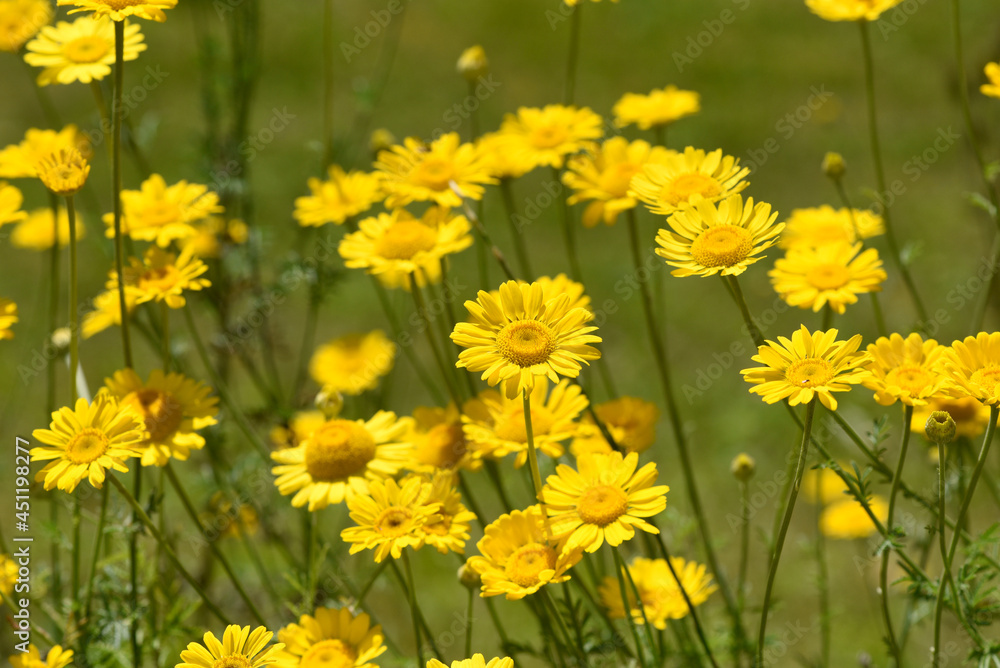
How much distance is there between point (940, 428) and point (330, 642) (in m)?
1.06

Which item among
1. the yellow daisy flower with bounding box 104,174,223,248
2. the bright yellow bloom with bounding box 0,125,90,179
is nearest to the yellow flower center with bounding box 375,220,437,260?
the yellow daisy flower with bounding box 104,174,223,248

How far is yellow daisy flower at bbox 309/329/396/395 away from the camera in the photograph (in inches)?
107

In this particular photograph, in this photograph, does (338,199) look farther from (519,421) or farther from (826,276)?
(826,276)

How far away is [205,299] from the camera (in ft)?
9.58

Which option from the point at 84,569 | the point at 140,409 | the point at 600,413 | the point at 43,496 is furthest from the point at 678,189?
the point at 84,569

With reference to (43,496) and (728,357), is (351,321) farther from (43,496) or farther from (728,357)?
(43,496)

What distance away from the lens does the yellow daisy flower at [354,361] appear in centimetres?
273

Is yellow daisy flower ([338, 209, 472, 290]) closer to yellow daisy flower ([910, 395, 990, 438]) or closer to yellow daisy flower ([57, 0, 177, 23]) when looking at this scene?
yellow daisy flower ([57, 0, 177, 23])

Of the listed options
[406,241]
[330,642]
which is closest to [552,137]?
[406,241]

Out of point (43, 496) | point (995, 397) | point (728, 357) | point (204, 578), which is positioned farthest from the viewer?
point (728, 357)

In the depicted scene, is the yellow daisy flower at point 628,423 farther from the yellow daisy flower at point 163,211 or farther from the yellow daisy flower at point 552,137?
the yellow daisy flower at point 163,211

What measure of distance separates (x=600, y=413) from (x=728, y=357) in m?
2.82

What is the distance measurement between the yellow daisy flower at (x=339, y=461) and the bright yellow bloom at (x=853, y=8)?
1.40 m

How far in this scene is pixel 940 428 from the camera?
143 centimetres
